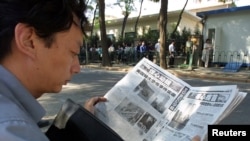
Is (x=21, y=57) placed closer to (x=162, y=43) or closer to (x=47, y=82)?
(x=47, y=82)

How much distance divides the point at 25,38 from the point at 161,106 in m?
1.13

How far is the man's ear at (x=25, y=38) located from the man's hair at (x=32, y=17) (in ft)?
0.03

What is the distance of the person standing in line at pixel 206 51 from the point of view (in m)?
19.2

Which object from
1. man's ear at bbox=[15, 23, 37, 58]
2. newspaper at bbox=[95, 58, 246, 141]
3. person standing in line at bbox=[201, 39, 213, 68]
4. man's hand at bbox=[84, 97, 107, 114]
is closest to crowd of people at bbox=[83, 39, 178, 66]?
person standing in line at bbox=[201, 39, 213, 68]

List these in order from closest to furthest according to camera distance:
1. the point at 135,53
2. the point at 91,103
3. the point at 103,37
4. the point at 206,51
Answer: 1. the point at 91,103
2. the point at 206,51
3. the point at 103,37
4. the point at 135,53

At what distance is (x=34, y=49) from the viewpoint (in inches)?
34.9

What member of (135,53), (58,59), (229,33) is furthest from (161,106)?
(135,53)

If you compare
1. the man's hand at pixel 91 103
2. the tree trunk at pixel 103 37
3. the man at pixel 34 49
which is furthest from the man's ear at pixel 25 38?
the tree trunk at pixel 103 37

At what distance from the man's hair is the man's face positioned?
0.07 feet

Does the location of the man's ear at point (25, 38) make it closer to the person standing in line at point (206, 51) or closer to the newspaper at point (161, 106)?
the newspaper at point (161, 106)

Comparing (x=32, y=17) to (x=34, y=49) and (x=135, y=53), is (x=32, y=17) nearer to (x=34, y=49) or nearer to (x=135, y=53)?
(x=34, y=49)

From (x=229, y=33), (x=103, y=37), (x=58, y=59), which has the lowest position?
(x=103, y=37)

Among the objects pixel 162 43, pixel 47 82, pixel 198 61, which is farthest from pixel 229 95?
pixel 198 61

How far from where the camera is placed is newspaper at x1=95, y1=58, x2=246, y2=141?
5.53 ft
